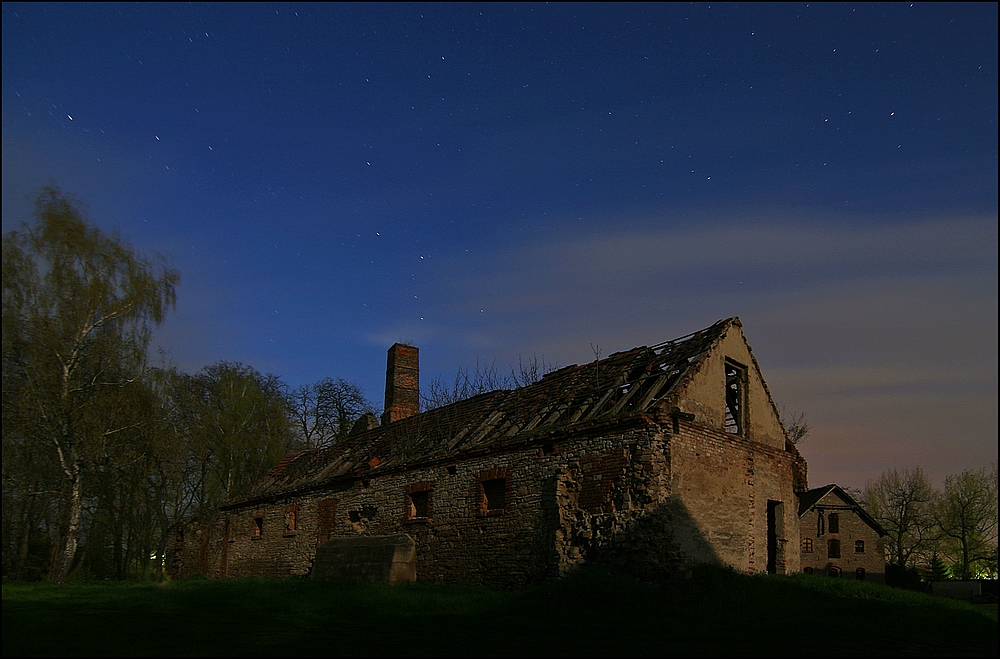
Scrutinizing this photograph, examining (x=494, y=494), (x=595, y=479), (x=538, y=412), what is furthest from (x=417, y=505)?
(x=595, y=479)

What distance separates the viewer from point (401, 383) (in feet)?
97.3

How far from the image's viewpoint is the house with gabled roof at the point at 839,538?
40750mm

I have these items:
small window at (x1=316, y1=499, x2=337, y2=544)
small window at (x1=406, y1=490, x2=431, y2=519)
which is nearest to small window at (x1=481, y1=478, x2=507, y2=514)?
small window at (x1=406, y1=490, x2=431, y2=519)

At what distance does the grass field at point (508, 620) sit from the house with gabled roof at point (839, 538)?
86.5 feet

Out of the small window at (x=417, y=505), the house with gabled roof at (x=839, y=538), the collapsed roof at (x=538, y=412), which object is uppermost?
the collapsed roof at (x=538, y=412)

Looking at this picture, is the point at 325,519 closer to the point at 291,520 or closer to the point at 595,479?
the point at 291,520

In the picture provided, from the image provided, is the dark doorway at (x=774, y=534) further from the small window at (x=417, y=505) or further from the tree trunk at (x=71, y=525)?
the tree trunk at (x=71, y=525)

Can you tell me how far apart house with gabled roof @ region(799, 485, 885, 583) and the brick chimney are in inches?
920

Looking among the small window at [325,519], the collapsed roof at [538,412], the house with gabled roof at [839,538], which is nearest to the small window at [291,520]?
the collapsed roof at [538,412]

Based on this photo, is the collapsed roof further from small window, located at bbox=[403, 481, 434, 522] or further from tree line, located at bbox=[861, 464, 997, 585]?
tree line, located at bbox=[861, 464, 997, 585]

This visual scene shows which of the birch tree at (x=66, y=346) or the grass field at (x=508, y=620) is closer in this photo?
the grass field at (x=508, y=620)

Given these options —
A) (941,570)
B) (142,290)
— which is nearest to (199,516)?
(142,290)

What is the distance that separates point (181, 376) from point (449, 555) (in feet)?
38.2

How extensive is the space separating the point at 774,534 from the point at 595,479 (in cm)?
506
